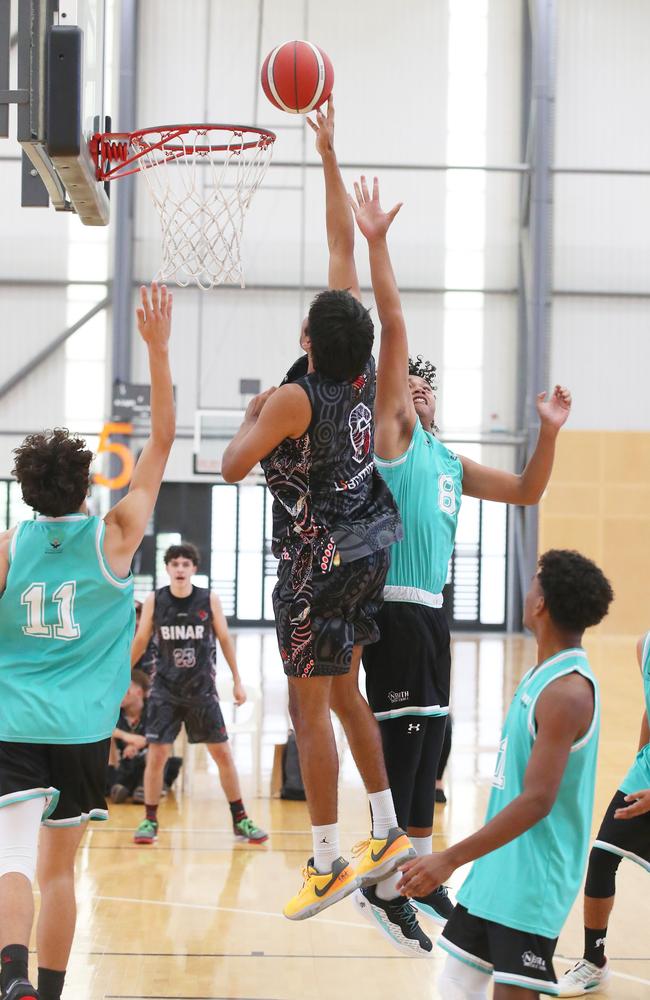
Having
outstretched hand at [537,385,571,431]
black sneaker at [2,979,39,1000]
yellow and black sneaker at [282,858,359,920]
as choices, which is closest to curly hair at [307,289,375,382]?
outstretched hand at [537,385,571,431]

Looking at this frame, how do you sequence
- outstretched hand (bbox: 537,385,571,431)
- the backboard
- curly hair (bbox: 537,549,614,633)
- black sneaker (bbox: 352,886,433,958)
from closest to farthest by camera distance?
curly hair (bbox: 537,549,614,633) → black sneaker (bbox: 352,886,433,958) → outstretched hand (bbox: 537,385,571,431) → the backboard

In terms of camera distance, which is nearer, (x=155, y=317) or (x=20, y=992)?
(x=20, y=992)

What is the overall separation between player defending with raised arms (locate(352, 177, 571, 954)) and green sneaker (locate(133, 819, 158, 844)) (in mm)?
4071

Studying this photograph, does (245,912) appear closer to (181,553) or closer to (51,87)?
(181,553)

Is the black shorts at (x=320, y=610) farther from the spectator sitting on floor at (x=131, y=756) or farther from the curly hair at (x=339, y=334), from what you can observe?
the spectator sitting on floor at (x=131, y=756)

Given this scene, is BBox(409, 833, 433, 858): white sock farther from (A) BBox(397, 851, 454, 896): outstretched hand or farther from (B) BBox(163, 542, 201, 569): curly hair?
(B) BBox(163, 542, 201, 569): curly hair

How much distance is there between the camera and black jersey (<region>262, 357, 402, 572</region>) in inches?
141

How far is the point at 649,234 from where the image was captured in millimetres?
21312

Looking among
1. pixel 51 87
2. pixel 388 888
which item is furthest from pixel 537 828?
pixel 51 87

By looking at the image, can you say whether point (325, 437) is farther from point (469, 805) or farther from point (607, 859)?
point (469, 805)

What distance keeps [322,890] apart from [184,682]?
4.54m

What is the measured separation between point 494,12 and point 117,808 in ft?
56.1

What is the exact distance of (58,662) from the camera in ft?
12.3

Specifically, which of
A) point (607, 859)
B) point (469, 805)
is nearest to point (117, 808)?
point (469, 805)
